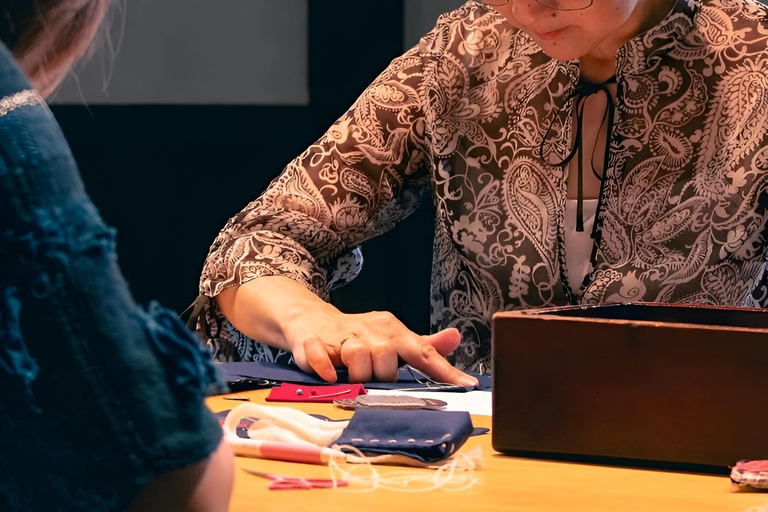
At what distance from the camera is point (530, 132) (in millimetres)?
1722

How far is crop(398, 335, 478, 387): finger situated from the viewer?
4.23 feet

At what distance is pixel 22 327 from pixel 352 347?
77cm

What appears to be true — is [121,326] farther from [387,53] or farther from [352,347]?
[387,53]

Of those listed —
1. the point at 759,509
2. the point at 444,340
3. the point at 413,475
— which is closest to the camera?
the point at 759,509

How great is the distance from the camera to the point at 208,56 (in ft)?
10.4

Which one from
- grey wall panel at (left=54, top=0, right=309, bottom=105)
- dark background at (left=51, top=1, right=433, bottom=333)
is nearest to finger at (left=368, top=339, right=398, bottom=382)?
dark background at (left=51, top=1, right=433, bottom=333)

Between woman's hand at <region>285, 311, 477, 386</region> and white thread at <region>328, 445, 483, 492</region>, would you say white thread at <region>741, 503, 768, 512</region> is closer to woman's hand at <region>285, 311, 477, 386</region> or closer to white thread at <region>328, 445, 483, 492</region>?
white thread at <region>328, 445, 483, 492</region>

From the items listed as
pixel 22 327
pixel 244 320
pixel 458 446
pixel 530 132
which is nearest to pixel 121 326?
pixel 22 327

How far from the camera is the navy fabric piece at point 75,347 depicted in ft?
1.77

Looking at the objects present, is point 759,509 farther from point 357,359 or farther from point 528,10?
point 528,10

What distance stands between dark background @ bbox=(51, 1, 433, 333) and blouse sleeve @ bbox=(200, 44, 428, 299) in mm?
1185

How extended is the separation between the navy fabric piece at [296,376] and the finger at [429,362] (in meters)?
0.02

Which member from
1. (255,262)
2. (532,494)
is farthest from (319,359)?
(532,494)

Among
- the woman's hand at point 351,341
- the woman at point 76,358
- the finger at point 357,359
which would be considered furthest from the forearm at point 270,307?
the woman at point 76,358
